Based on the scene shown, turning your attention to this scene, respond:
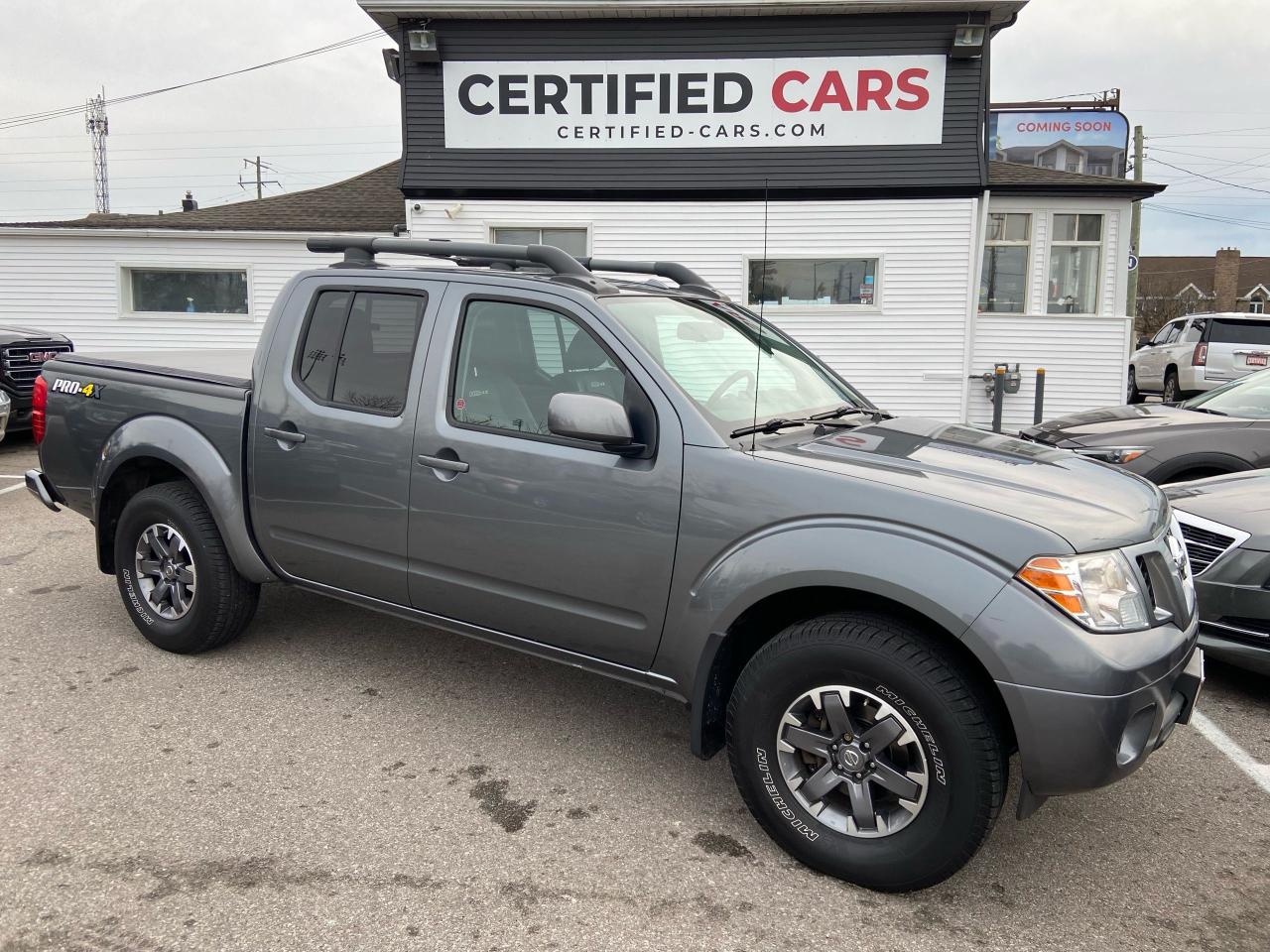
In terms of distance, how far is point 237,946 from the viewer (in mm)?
2465

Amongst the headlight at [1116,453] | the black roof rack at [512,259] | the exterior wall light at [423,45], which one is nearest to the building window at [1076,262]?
the headlight at [1116,453]

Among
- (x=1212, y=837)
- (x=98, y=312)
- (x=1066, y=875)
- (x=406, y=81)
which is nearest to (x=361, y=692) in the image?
(x=1066, y=875)

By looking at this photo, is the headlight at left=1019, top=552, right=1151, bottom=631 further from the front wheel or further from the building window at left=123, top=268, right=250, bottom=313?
the building window at left=123, top=268, right=250, bottom=313

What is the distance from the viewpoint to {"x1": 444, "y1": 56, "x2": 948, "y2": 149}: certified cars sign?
12.3m

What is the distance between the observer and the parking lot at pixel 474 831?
2590 mm

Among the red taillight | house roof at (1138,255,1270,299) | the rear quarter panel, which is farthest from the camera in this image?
house roof at (1138,255,1270,299)

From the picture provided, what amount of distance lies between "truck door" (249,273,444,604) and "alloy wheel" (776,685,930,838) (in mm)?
1695

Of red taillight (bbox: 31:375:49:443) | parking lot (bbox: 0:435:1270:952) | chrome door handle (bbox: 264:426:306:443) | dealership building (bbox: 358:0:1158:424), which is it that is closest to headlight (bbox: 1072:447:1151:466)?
parking lot (bbox: 0:435:1270:952)

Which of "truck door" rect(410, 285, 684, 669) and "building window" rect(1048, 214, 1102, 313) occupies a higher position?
"building window" rect(1048, 214, 1102, 313)

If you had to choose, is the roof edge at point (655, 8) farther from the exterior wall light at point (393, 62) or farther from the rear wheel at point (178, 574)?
the rear wheel at point (178, 574)

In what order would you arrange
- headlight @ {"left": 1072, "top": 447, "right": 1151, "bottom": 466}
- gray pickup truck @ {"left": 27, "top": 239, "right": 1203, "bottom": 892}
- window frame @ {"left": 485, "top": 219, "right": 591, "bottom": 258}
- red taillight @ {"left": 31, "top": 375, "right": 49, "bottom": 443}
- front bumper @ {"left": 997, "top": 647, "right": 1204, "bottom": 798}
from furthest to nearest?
window frame @ {"left": 485, "top": 219, "right": 591, "bottom": 258} → headlight @ {"left": 1072, "top": 447, "right": 1151, "bottom": 466} → red taillight @ {"left": 31, "top": 375, "right": 49, "bottom": 443} → gray pickup truck @ {"left": 27, "top": 239, "right": 1203, "bottom": 892} → front bumper @ {"left": 997, "top": 647, "right": 1204, "bottom": 798}

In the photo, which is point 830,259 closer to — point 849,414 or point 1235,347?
point 1235,347

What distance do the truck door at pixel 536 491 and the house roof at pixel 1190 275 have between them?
4956cm

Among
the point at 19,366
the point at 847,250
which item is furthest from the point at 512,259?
the point at 847,250
